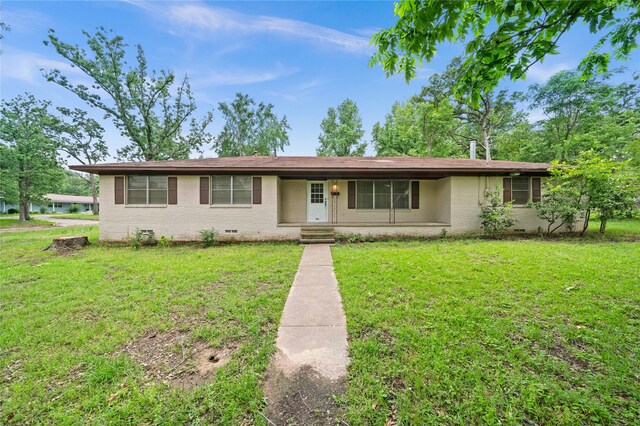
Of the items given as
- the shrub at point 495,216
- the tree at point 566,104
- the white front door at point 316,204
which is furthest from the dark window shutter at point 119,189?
the tree at point 566,104

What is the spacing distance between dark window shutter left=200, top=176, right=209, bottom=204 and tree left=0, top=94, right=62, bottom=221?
18471 mm

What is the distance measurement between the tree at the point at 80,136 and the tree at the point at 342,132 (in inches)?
896

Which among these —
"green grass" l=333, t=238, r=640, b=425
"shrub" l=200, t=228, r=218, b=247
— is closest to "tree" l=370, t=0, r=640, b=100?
"green grass" l=333, t=238, r=640, b=425

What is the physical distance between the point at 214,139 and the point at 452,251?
95.3ft

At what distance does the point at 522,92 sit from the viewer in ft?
71.1

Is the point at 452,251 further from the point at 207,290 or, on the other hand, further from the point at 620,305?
the point at 207,290

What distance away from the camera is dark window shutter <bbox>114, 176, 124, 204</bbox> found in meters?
9.16

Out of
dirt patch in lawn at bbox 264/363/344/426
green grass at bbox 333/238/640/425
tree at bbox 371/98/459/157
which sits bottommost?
dirt patch in lawn at bbox 264/363/344/426

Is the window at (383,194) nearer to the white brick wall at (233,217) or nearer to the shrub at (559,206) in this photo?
the white brick wall at (233,217)

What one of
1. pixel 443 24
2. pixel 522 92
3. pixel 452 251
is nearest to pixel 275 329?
pixel 443 24

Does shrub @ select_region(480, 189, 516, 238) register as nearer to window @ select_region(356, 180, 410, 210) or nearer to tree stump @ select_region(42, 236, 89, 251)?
window @ select_region(356, 180, 410, 210)

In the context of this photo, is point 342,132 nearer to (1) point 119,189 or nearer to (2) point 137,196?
(2) point 137,196

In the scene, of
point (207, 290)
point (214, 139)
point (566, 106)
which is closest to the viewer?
point (207, 290)

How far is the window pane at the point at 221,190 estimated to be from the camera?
9.34 m
